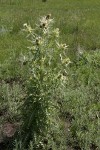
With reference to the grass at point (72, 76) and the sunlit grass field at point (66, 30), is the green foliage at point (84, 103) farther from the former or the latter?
the sunlit grass field at point (66, 30)

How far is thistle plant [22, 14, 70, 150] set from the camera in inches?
352

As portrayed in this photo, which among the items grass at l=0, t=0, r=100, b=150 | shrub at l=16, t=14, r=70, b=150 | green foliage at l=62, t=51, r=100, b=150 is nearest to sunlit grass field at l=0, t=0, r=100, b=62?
grass at l=0, t=0, r=100, b=150

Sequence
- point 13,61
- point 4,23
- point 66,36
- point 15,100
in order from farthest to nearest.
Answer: point 4,23, point 66,36, point 13,61, point 15,100

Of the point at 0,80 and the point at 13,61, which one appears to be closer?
the point at 0,80

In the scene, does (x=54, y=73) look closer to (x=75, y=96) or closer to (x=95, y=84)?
(x=75, y=96)

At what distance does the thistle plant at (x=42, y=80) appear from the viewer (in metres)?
8.94

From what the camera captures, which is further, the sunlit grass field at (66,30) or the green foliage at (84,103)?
the sunlit grass field at (66,30)

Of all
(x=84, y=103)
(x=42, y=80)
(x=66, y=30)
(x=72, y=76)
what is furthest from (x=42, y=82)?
(x=66, y=30)

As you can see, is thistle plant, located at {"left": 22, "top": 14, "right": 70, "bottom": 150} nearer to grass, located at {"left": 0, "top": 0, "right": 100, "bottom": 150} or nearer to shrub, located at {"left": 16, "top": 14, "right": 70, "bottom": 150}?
shrub, located at {"left": 16, "top": 14, "right": 70, "bottom": 150}

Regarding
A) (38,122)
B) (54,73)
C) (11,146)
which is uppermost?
(54,73)

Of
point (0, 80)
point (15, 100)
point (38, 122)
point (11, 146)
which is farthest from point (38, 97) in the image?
point (0, 80)

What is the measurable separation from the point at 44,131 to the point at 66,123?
1.39m

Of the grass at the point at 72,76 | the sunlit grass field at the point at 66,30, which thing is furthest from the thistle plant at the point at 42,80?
the sunlit grass field at the point at 66,30

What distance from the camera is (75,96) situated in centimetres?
1134
